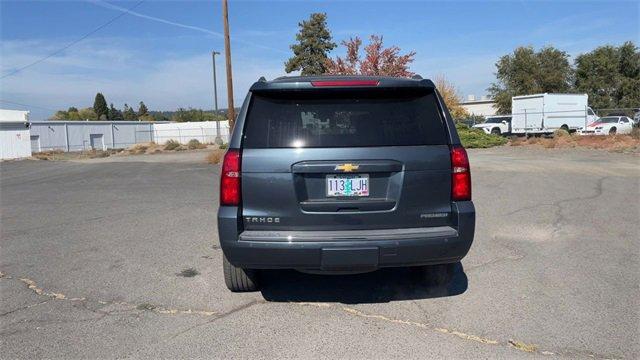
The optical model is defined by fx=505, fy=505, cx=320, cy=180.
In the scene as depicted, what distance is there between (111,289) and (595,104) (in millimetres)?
57876

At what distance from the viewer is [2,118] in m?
46.5

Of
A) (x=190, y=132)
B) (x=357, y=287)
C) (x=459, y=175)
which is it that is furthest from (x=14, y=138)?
(x=459, y=175)

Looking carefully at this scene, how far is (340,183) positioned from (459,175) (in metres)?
0.92

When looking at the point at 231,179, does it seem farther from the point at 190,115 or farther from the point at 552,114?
the point at 190,115

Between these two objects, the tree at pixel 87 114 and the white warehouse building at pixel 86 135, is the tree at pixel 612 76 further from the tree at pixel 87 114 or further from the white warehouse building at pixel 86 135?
the tree at pixel 87 114

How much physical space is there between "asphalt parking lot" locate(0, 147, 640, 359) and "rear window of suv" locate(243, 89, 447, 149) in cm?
141

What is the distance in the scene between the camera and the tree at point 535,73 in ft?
178

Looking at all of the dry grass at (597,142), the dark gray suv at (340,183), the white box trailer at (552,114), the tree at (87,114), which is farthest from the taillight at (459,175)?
the tree at (87,114)

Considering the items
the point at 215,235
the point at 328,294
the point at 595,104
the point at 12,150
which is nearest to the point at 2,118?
the point at 12,150

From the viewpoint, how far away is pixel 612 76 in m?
52.4

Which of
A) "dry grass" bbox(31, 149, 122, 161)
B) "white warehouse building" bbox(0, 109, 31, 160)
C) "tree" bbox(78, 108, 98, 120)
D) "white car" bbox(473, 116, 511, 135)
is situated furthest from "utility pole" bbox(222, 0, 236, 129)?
"tree" bbox(78, 108, 98, 120)

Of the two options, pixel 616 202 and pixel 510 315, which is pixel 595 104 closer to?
pixel 616 202

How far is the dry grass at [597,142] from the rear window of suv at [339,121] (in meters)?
19.7

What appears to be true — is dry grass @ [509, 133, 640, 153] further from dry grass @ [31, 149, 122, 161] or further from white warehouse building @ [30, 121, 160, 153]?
white warehouse building @ [30, 121, 160, 153]
